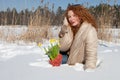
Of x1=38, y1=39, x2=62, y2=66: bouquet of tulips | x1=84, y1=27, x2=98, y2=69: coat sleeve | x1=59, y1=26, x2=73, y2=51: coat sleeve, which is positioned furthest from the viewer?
x1=59, y1=26, x2=73, y2=51: coat sleeve

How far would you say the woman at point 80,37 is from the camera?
11.8 ft

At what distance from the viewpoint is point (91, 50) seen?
3.60 metres

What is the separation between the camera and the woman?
142 inches

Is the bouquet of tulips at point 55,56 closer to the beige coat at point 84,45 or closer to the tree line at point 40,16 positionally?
the beige coat at point 84,45

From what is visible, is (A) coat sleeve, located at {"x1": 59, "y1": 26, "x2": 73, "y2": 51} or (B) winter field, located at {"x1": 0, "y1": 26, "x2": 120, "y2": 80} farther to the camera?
(A) coat sleeve, located at {"x1": 59, "y1": 26, "x2": 73, "y2": 51}

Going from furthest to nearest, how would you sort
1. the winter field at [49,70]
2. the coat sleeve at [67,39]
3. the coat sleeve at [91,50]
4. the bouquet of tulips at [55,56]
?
the coat sleeve at [67,39] < the bouquet of tulips at [55,56] < the coat sleeve at [91,50] < the winter field at [49,70]

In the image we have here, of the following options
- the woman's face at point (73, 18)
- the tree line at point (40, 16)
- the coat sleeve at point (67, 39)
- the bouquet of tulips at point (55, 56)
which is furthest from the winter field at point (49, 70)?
the tree line at point (40, 16)

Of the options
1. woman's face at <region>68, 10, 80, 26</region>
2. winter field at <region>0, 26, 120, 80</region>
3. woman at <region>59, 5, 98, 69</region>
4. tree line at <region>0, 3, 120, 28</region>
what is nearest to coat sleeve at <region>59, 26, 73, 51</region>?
woman at <region>59, 5, 98, 69</region>

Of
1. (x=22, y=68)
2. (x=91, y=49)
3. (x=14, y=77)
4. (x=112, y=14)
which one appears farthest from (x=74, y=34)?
(x=112, y=14)

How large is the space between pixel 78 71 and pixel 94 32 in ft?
1.79

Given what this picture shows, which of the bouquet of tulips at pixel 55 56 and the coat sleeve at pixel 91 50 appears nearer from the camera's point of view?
the coat sleeve at pixel 91 50

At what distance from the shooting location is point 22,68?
3.67m

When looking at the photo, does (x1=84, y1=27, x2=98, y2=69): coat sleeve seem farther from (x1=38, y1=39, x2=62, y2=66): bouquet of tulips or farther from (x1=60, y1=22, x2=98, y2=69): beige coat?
(x1=38, y1=39, x2=62, y2=66): bouquet of tulips

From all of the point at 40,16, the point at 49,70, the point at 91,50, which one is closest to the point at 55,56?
the point at 49,70
